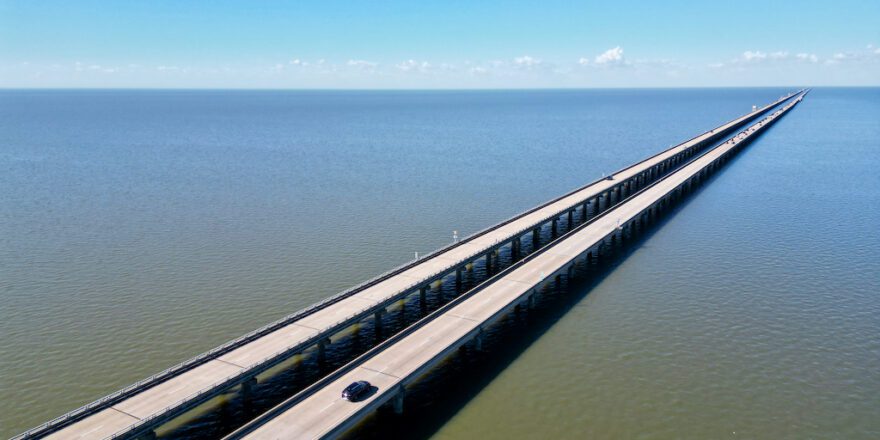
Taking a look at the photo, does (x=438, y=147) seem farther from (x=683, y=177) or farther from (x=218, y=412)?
(x=218, y=412)

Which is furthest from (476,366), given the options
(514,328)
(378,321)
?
(378,321)

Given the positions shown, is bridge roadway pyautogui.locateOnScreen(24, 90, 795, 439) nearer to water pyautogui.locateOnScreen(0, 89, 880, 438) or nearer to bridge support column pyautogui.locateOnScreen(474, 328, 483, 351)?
water pyautogui.locateOnScreen(0, 89, 880, 438)

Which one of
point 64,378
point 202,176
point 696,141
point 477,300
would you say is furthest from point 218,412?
point 696,141

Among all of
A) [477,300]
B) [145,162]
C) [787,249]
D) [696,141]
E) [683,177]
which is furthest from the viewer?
[696,141]

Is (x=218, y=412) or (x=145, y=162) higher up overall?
(x=145, y=162)

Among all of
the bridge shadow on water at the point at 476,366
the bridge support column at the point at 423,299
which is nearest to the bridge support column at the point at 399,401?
the bridge shadow on water at the point at 476,366

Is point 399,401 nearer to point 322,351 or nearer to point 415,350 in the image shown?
point 415,350
